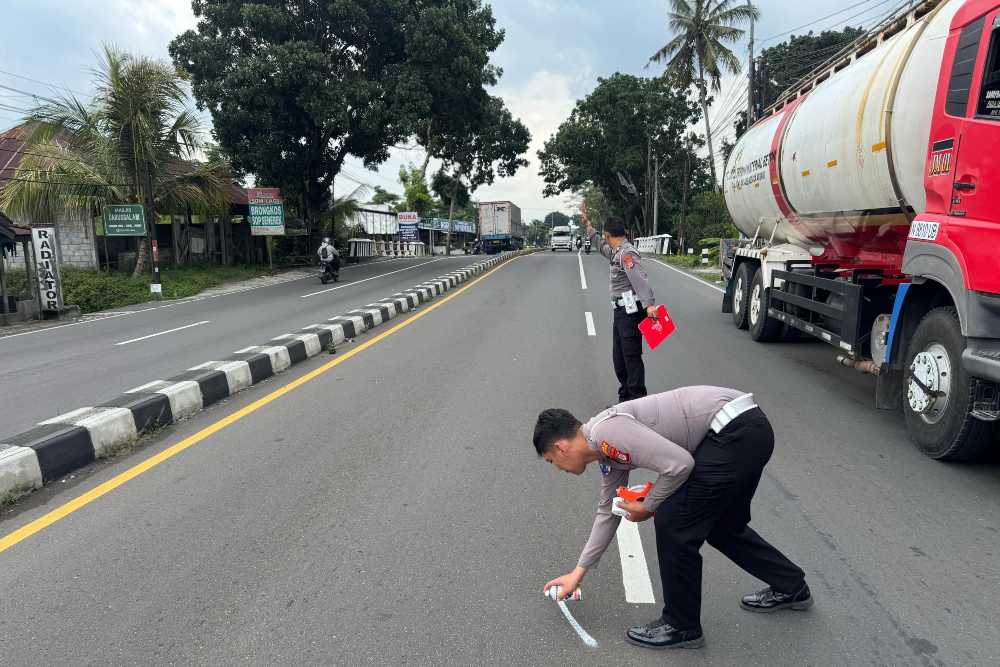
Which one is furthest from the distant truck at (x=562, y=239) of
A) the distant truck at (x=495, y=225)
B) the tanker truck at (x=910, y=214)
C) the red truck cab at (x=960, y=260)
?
the red truck cab at (x=960, y=260)

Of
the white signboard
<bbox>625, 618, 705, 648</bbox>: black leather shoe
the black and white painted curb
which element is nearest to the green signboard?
the white signboard

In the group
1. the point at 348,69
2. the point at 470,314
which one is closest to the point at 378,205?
the point at 348,69

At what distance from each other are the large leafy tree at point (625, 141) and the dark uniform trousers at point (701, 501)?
4308 cm

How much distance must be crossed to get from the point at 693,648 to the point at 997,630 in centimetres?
126

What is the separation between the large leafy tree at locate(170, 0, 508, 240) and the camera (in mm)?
23766

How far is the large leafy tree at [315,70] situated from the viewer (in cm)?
2377

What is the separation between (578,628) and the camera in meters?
2.79

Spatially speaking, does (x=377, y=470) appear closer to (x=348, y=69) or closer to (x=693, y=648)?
(x=693, y=648)

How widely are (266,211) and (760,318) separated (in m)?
22.8

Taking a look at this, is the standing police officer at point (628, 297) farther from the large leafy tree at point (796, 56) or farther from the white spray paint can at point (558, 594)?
the large leafy tree at point (796, 56)

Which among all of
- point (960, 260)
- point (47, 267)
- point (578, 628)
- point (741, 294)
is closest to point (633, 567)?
point (578, 628)

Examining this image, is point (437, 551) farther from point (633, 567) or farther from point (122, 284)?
point (122, 284)

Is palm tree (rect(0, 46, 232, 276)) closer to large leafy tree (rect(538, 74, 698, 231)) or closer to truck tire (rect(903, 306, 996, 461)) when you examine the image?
truck tire (rect(903, 306, 996, 461))

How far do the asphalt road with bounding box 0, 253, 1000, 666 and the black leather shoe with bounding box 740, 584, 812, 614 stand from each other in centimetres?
6
